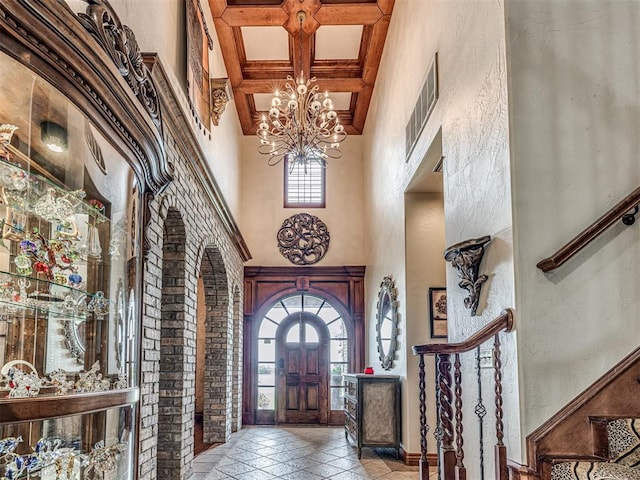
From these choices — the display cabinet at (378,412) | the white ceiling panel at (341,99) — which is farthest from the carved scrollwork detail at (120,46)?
the white ceiling panel at (341,99)

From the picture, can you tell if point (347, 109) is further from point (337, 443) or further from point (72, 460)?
point (72, 460)

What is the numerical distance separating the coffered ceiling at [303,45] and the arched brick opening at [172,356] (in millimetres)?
3445

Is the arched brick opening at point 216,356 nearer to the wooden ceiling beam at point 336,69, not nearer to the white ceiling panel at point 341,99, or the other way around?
the wooden ceiling beam at point 336,69

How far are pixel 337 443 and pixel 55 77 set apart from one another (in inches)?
272

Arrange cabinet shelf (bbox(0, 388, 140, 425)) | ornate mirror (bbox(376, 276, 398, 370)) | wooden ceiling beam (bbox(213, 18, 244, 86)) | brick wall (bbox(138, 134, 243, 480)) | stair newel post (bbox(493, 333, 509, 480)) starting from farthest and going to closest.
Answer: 1. wooden ceiling beam (bbox(213, 18, 244, 86))
2. ornate mirror (bbox(376, 276, 398, 370))
3. brick wall (bbox(138, 134, 243, 480))
4. stair newel post (bbox(493, 333, 509, 480))
5. cabinet shelf (bbox(0, 388, 140, 425))

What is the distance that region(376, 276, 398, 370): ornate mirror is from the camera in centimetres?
722

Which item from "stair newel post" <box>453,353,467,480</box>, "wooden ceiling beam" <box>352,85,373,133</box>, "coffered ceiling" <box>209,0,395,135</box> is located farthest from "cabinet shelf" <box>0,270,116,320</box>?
"wooden ceiling beam" <box>352,85,373,133</box>

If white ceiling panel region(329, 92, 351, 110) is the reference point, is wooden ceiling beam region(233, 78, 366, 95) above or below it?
below

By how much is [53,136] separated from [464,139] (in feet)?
9.27

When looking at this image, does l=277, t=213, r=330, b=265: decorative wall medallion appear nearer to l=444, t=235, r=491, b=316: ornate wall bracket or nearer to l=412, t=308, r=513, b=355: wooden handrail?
l=444, t=235, r=491, b=316: ornate wall bracket

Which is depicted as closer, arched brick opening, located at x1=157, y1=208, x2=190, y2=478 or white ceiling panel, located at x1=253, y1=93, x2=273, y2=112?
arched brick opening, located at x1=157, y1=208, x2=190, y2=478

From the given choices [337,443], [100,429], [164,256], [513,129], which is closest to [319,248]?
[337,443]

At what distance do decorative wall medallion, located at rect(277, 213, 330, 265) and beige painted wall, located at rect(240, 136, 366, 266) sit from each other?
0.31 feet

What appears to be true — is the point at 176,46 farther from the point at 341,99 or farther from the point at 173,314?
the point at 341,99
